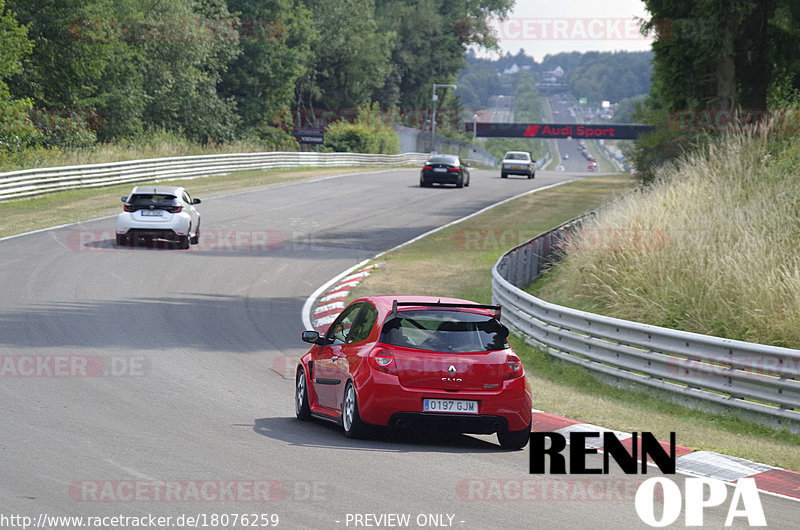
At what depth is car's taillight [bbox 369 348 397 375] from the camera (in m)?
9.70

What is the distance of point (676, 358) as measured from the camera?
13.4 meters

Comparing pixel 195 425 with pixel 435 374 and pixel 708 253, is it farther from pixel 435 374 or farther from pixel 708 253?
pixel 708 253

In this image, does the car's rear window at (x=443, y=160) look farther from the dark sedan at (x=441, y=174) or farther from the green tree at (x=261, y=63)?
the green tree at (x=261, y=63)

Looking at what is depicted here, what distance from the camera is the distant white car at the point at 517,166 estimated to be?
59.6m

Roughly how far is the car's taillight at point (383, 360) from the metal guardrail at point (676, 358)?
4801 millimetres

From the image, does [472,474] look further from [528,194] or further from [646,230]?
[528,194]

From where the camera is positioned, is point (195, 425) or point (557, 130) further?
point (557, 130)

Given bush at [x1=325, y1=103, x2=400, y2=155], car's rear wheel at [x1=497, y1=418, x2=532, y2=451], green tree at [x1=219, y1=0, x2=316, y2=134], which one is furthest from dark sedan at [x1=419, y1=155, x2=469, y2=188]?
car's rear wheel at [x1=497, y1=418, x2=532, y2=451]

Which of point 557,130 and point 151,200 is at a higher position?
point 557,130

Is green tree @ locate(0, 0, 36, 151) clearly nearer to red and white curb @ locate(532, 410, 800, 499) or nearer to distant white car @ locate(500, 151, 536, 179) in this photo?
distant white car @ locate(500, 151, 536, 179)

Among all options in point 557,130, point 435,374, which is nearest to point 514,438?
point 435,374

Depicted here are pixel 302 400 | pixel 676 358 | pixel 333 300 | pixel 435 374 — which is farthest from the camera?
pixel 333 300

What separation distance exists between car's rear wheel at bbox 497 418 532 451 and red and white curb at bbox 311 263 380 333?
8.70 meters

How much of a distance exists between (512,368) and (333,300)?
1157 centimetres
